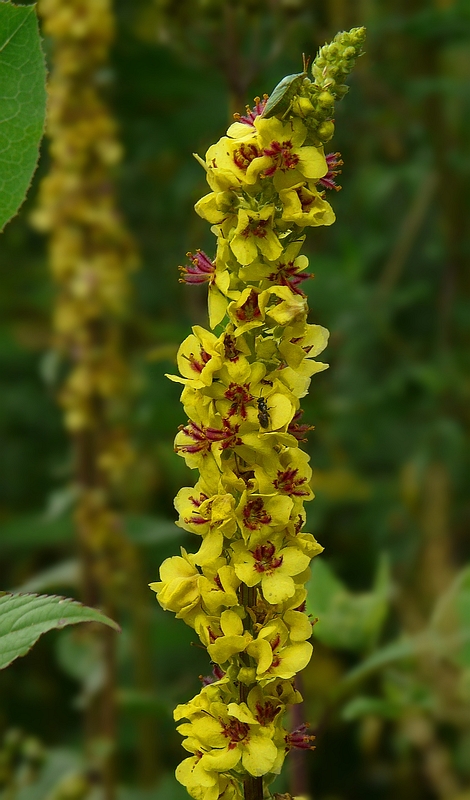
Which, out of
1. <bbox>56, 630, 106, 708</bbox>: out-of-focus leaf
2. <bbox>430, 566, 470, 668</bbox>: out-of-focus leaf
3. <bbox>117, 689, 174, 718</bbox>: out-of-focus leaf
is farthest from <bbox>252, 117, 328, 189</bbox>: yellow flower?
<bbox>56, 630, 106, 708</bbox>: out-of-focus leaf

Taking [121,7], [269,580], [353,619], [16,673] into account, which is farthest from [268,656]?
[121,7]

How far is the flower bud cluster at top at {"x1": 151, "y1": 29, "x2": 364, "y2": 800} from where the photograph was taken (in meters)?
Answer: 0.54

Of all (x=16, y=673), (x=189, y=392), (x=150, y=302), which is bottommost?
(x=189, y=392)

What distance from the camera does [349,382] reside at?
6.40ft

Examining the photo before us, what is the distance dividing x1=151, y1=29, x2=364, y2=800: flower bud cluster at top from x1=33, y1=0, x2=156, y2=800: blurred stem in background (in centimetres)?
81

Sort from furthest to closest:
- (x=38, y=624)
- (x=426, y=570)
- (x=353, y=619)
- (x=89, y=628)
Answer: (x=426, y=570) < (x=89, y=628) < (x=353, y=619) < (x=38, y=624)

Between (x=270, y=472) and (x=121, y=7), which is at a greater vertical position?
(x=121, y=7)

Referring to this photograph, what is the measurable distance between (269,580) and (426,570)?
1512mm

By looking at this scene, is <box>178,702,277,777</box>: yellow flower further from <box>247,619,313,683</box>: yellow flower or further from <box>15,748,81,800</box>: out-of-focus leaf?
<box>15,748,81,800</box>: out-of-focus leaf

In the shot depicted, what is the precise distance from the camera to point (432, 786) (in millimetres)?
1798

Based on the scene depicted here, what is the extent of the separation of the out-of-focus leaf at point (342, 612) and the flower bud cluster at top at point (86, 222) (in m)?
0.47

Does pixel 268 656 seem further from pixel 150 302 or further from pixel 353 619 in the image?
pixel 150 302

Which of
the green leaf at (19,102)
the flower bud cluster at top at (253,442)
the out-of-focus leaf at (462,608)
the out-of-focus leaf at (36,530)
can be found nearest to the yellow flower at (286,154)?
the flower bud cluster at top at (253,442)

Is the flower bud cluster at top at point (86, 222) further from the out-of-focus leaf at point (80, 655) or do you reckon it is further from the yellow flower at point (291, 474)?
the yellow flower at point (291, 474)
